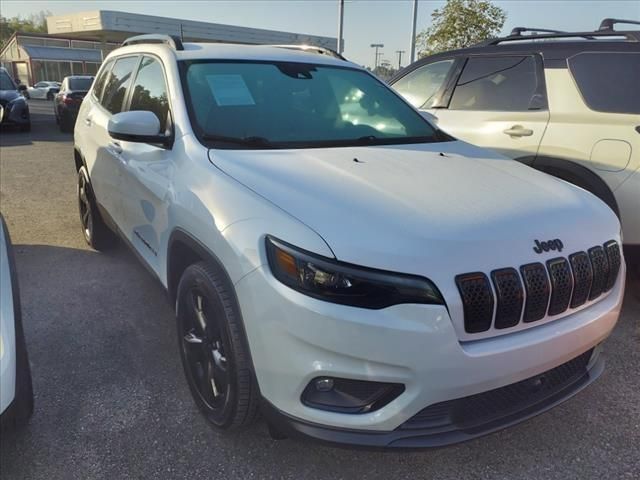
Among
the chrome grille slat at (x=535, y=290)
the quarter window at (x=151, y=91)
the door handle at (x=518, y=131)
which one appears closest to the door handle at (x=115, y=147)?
the quarter window at (x=151, y=91)

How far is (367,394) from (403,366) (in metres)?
0.19

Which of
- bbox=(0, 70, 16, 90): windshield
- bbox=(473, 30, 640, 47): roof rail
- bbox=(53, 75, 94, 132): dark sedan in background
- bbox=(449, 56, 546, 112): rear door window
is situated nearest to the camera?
bbox=(473, 30, 640, 47): roof rail

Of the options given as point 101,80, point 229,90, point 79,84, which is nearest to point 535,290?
point 229,90

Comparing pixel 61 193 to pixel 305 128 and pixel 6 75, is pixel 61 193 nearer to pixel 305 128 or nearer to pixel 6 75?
pixel 305 128

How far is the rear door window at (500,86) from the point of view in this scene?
14.3 feet

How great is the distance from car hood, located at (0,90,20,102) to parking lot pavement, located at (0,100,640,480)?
11380 mm

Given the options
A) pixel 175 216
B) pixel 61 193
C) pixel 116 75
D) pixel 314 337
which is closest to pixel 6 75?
pixel 61 193

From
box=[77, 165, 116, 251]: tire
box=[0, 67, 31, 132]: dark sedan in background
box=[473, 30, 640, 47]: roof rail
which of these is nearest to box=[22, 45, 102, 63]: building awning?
box=[0, 67, 31, 132]: dark sedan in background

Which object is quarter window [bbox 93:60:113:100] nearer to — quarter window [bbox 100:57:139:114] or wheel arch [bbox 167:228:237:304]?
quarter window [bbox 100:57:139:114]

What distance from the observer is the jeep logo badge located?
200 centimetres

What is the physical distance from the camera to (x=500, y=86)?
4.62 m

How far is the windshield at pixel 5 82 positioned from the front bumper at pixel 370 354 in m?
15.2

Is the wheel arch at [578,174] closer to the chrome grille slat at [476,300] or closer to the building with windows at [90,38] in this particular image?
the chrome grille slat at [476,300]

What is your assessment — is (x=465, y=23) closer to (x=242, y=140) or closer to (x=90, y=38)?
(x=242, y=140)
